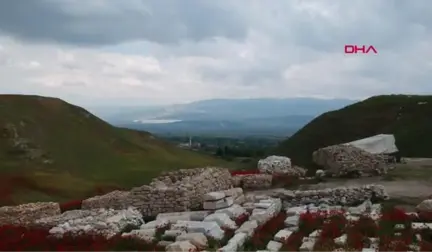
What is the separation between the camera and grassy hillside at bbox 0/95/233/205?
67062 mm

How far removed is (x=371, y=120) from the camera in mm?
85500

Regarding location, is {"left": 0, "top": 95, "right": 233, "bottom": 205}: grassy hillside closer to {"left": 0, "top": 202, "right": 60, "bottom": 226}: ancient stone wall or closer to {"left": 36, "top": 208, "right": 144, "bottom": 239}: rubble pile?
{"left": 0, "top": 202, "right": 60, "bottom": 226}: ancient stone wall

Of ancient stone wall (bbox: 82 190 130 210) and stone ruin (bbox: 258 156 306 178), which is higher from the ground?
stone ruin (bbox: 258 156 306 178)

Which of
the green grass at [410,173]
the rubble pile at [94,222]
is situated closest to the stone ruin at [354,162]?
the green grass at [410,173]

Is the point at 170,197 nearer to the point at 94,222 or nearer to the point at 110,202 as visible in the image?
the point at 110,202

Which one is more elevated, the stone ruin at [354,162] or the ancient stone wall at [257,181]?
the stone ruin at [354,162]

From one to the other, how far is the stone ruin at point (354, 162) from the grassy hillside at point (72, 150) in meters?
29.7

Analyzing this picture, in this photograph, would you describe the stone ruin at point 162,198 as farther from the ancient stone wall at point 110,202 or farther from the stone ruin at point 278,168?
the stone ruin at point 278,168

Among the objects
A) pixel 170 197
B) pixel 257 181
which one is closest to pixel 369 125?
pixel 257 181

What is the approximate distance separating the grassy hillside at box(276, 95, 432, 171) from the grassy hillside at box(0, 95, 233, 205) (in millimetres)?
14355

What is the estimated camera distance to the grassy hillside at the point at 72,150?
6706 cm

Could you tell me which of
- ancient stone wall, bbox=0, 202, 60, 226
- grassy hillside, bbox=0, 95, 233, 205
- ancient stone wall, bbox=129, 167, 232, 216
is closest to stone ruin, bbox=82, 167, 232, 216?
ancient stone wall, bbox=129, 167, 232, 216

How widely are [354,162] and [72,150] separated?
207ft

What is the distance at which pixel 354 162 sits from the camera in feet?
97.7
